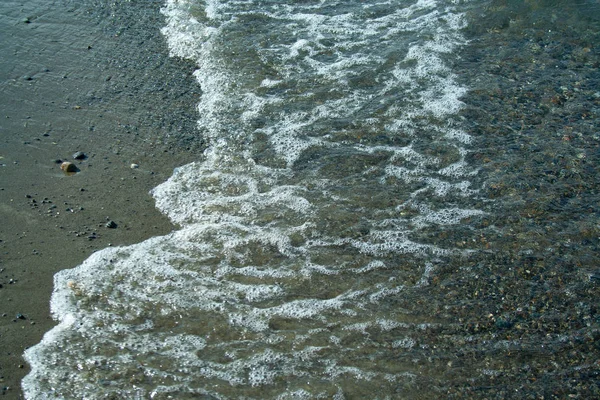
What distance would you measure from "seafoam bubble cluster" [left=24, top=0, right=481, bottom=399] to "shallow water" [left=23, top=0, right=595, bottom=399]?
0.02 meters

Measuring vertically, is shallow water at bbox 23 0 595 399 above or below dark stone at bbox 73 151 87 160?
below

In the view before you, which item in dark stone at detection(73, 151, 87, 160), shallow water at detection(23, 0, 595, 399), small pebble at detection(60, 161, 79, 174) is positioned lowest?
shallow water at detection(23, 0, 595, 399)

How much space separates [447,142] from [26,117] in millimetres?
4867

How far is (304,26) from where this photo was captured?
30.7ft

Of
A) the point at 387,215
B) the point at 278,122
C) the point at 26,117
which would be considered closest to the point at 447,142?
the point at 387,215

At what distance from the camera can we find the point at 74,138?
6809 mm

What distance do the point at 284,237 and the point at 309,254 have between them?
0.32 meters

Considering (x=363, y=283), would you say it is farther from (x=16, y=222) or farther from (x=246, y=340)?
(x=16, y=222)

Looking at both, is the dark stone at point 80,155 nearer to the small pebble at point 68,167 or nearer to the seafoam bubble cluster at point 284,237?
the small pebble at point 68,167

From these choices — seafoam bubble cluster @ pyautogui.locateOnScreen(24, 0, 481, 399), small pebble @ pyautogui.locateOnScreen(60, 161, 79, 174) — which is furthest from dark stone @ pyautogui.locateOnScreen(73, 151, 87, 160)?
seafoam bubble cluster @ pyautogui.locateOnScreen(24, 0, 481, 399)

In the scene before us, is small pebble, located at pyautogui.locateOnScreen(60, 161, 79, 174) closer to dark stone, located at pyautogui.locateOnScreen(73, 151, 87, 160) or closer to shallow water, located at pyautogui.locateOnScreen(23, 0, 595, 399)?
dark stone, located at pyautogui.locateOnScreen(73, 151, 87, 160)

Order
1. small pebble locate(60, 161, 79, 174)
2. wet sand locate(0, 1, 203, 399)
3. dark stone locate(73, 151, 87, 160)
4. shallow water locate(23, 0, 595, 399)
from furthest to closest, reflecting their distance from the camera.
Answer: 1. dark stone locate(73, 151, 87, 160)
2. small pebble locate(60, 161, 79, 174)
3. wet sand locate(0, 1, 203, 399)
4. shallow water locate(23, 0, 595, 399)

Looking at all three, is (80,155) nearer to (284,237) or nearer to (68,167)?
(68,167)

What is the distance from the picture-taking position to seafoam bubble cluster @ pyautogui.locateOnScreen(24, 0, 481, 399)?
4613 mm
